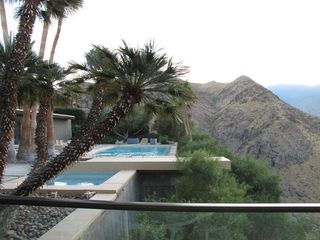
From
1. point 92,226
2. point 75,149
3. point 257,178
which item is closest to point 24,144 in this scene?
point 257,178

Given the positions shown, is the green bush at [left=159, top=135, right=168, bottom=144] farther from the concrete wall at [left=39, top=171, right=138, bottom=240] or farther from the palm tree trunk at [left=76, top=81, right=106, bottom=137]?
the concrete wall at [left=39, top=171, right=138, bottom=240]

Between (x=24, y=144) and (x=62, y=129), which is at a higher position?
(x=62, y=129)

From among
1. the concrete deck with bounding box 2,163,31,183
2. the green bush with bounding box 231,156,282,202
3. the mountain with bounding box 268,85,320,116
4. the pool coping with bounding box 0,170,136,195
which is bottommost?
the green bush with bounding box 231,156,282,202

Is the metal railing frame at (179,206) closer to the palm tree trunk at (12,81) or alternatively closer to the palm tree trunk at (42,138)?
the palm tree trunk at (12,81)

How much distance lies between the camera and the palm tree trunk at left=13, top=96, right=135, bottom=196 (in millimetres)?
6711

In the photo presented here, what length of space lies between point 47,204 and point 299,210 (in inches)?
41.0

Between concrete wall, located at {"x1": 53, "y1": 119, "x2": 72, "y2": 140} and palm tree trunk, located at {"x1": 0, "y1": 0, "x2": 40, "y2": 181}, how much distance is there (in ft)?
69.3

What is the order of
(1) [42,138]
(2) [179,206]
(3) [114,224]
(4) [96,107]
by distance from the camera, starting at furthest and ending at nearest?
(1) [42,138], (4) [96,107], (3) [114,224], (2) [179,206]

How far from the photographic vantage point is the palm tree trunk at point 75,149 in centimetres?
671

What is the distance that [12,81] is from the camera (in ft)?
21.5

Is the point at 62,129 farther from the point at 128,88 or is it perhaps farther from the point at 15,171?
the point at 128,88

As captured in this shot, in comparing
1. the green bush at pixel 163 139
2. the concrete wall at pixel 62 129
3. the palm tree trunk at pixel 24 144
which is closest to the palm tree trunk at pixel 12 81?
the palm tree trunk at pixel 24 144

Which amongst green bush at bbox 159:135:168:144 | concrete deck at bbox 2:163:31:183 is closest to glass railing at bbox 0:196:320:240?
concrete deck at bbox 2:163:31:183

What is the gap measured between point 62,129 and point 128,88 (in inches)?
921
